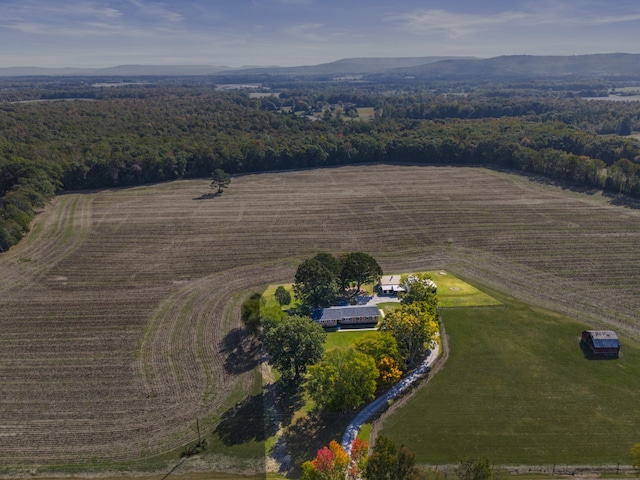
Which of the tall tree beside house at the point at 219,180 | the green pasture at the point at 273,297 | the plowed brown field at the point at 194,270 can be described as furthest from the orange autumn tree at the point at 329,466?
the tall tree beside house at the point at 219,180

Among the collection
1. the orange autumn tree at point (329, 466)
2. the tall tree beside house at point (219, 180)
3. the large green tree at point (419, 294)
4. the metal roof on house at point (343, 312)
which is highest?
the tall tree beside house at point (219, 180)

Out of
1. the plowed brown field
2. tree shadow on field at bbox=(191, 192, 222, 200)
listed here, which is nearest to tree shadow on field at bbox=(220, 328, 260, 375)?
the plowed brown field

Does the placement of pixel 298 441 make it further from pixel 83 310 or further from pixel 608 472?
pixel 83 310

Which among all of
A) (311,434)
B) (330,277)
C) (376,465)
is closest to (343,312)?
(330,277)

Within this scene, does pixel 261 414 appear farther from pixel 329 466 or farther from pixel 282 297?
pixel 282 297

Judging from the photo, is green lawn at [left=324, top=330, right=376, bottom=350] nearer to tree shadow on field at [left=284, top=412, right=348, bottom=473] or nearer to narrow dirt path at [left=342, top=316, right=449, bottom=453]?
narrow dirt path at [left=342, top=316, right=449, bottom=453]

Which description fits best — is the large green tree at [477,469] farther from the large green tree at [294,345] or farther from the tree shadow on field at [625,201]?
the tree shadow on field at [625,201]
